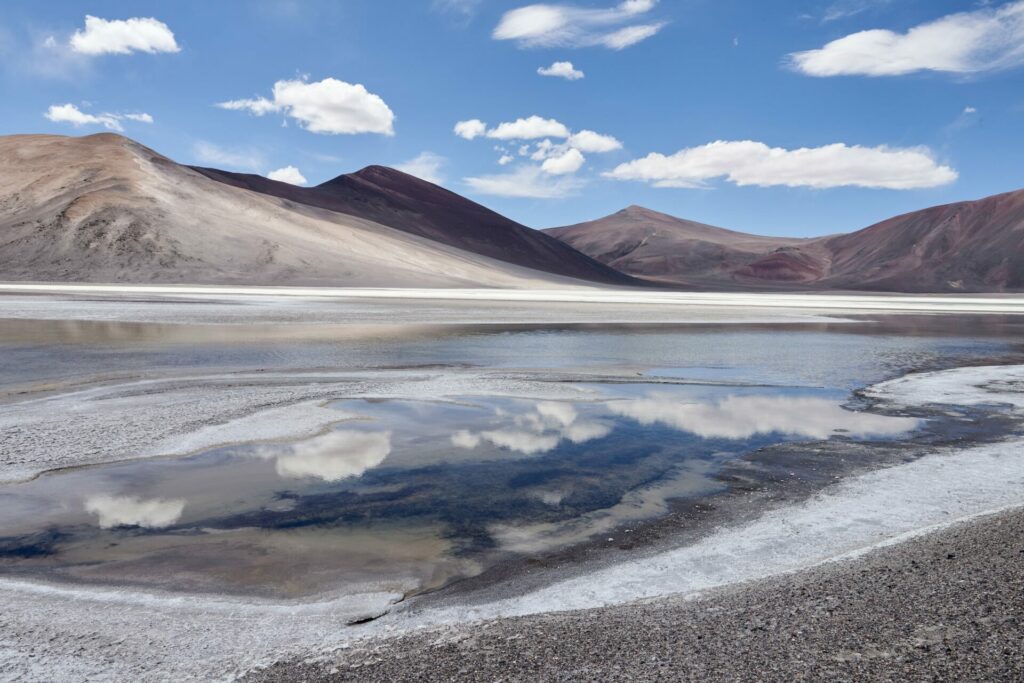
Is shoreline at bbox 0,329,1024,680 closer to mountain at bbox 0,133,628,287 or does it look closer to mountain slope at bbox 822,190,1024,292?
mountain at bbox 0,133,628,287

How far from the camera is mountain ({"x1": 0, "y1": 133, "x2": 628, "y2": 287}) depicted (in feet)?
243

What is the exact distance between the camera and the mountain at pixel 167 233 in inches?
2913

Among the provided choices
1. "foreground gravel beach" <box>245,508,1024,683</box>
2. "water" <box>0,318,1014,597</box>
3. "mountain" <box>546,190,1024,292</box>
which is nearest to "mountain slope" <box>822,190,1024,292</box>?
"mountain" <box>546,190,1024,292</box>

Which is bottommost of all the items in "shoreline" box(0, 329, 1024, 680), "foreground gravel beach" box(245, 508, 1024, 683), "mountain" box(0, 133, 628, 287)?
"shoreline" box(0, 329, 1024, 680)

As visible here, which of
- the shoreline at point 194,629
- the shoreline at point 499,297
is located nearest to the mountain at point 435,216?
the shoreline at point 499,297

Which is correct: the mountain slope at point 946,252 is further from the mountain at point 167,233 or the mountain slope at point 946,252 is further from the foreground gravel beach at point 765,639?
the foreground gravel beach at point 765,639

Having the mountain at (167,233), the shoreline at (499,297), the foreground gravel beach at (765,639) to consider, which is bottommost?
the foreground gravel beach at (765,639)

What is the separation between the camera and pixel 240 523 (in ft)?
20.0

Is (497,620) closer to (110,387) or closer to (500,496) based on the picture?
(500,496)

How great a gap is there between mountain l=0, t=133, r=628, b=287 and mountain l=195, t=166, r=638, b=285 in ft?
63.2

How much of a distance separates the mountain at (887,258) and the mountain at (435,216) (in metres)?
20.6

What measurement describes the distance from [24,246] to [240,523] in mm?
85039

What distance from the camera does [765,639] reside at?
12.8ft

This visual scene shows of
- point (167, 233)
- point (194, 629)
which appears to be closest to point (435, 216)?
point (167, 233)
